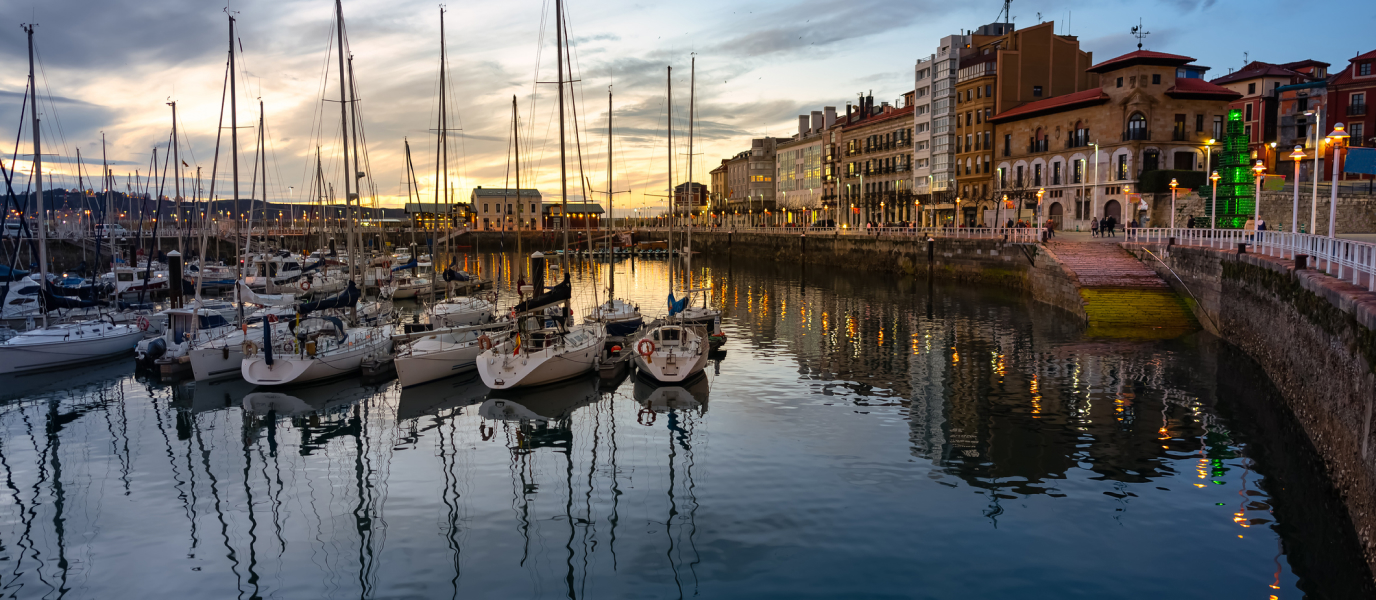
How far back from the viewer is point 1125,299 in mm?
43344

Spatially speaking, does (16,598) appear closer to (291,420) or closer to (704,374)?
(291,420)

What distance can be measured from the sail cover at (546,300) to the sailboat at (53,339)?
19.1 m

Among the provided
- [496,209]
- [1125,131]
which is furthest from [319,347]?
[496,209]

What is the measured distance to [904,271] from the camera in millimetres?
78062

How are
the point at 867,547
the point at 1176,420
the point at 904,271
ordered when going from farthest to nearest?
the point at 904,271 → the point at 1176,420 → the point at 867,547

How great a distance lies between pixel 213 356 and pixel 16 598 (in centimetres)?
1824

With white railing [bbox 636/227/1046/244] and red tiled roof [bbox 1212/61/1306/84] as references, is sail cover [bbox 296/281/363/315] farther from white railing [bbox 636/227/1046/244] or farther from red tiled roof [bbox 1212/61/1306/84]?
red tiled roof [bbox 1212/61/1306/84]

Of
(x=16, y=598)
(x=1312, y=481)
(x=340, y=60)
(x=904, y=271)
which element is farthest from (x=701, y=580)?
(x=904, y=271)

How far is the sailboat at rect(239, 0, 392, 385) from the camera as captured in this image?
29312mm

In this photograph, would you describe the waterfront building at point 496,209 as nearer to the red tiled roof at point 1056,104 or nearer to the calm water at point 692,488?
the red tiled roof at point 1056,104

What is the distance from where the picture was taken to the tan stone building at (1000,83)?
89.1 meters

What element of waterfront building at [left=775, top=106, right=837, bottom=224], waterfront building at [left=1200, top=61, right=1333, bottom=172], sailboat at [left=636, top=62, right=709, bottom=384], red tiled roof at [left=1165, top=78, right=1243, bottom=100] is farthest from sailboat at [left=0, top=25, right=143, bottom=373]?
waterfront building at [left=775, top=106, right=837, bottom=224]

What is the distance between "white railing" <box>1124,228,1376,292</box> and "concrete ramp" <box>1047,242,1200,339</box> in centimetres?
286

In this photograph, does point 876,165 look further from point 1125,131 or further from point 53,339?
point 53,339
